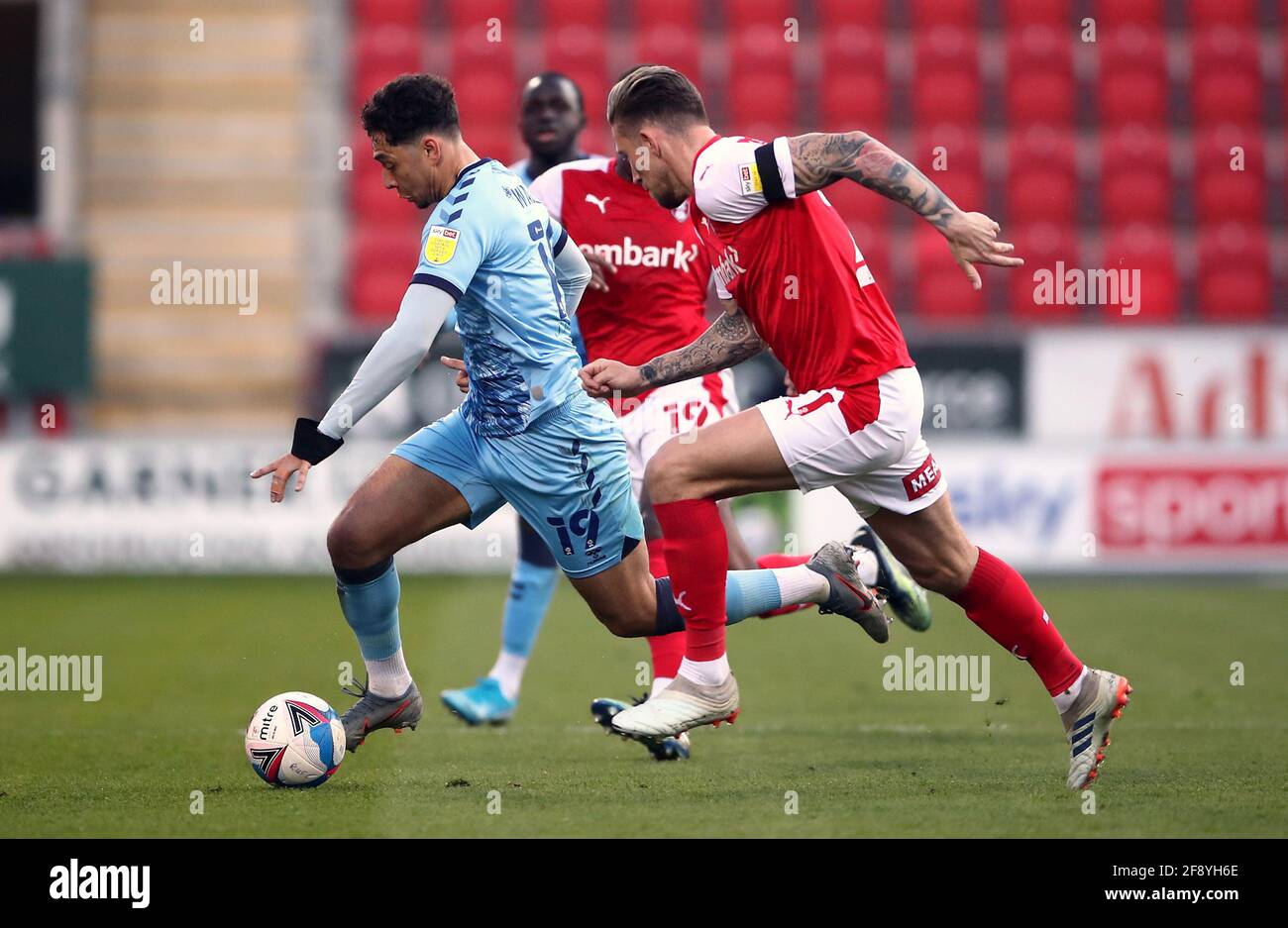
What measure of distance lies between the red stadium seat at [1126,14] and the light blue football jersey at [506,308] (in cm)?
1342

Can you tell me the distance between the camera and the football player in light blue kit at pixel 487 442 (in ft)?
17.3

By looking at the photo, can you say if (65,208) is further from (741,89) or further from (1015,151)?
(1015,151)

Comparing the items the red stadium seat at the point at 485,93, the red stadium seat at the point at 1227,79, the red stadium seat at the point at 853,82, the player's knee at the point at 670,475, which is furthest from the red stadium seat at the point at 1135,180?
the player's knee at the point at 670,475

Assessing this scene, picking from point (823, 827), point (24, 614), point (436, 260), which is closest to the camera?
point (823, 827)

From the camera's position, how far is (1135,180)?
17.0m

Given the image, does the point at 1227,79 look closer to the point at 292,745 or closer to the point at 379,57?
the point at 379,57

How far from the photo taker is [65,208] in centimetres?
1634

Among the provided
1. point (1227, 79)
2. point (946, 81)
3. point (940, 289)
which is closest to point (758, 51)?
point (946, 81)

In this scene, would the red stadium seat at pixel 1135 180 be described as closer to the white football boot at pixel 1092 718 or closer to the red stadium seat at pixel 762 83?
the red stadium seat at pixel 762 83

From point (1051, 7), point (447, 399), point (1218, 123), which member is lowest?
point (447, 399)

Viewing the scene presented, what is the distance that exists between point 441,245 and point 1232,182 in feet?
44.5

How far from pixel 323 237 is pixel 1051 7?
307 inches

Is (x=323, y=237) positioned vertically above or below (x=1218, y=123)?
below
